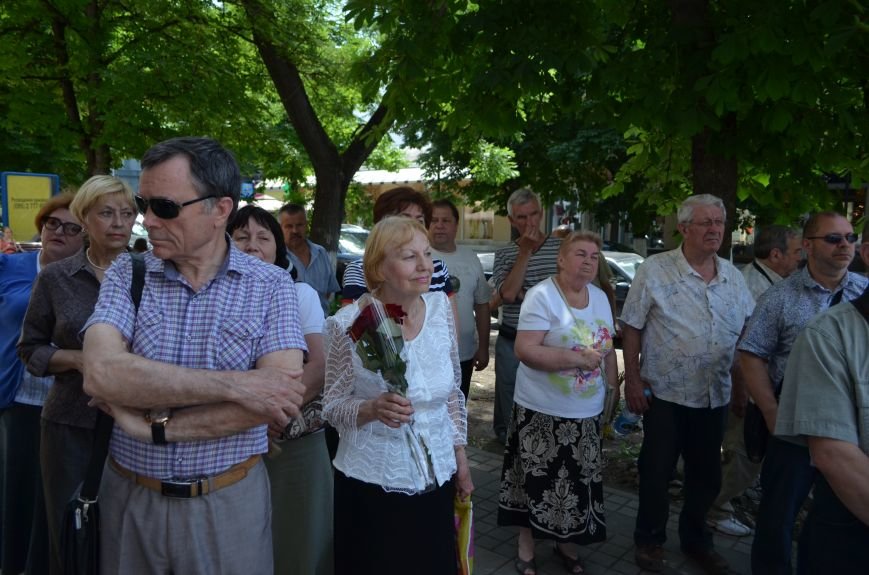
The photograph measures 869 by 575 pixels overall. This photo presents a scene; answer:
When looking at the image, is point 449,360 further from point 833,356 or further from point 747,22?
point 747,22

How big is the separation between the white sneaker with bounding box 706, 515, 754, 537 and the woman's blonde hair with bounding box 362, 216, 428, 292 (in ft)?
10.7

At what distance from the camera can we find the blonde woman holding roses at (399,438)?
2545 millimetres

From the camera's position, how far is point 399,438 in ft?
8.39

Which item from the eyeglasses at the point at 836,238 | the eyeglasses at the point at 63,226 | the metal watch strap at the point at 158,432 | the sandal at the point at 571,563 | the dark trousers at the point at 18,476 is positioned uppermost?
the eyeglasses at the point at 836,238

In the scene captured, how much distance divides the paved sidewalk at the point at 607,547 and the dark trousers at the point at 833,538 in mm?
1822

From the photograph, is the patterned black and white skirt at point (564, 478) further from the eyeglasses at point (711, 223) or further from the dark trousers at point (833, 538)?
the dark trousers at point (833, 538)

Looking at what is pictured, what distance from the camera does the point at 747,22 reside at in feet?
13.4

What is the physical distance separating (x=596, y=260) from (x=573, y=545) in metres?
1.75

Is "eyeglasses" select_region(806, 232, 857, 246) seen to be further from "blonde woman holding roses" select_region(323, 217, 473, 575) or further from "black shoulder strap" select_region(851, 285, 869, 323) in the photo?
"blonde woman holding roses" select_region(323, 217, 473, 575)

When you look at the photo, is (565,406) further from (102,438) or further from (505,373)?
(102,438)

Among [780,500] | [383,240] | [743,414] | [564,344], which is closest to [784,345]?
[780,500]

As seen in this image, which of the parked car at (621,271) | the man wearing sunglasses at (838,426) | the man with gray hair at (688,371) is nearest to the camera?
the man wearing sunglasses at (838,426)

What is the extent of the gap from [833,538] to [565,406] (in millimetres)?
1667

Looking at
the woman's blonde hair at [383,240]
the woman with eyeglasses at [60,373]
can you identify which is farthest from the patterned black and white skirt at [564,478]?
the woman with eyeglasses at [60,373]
